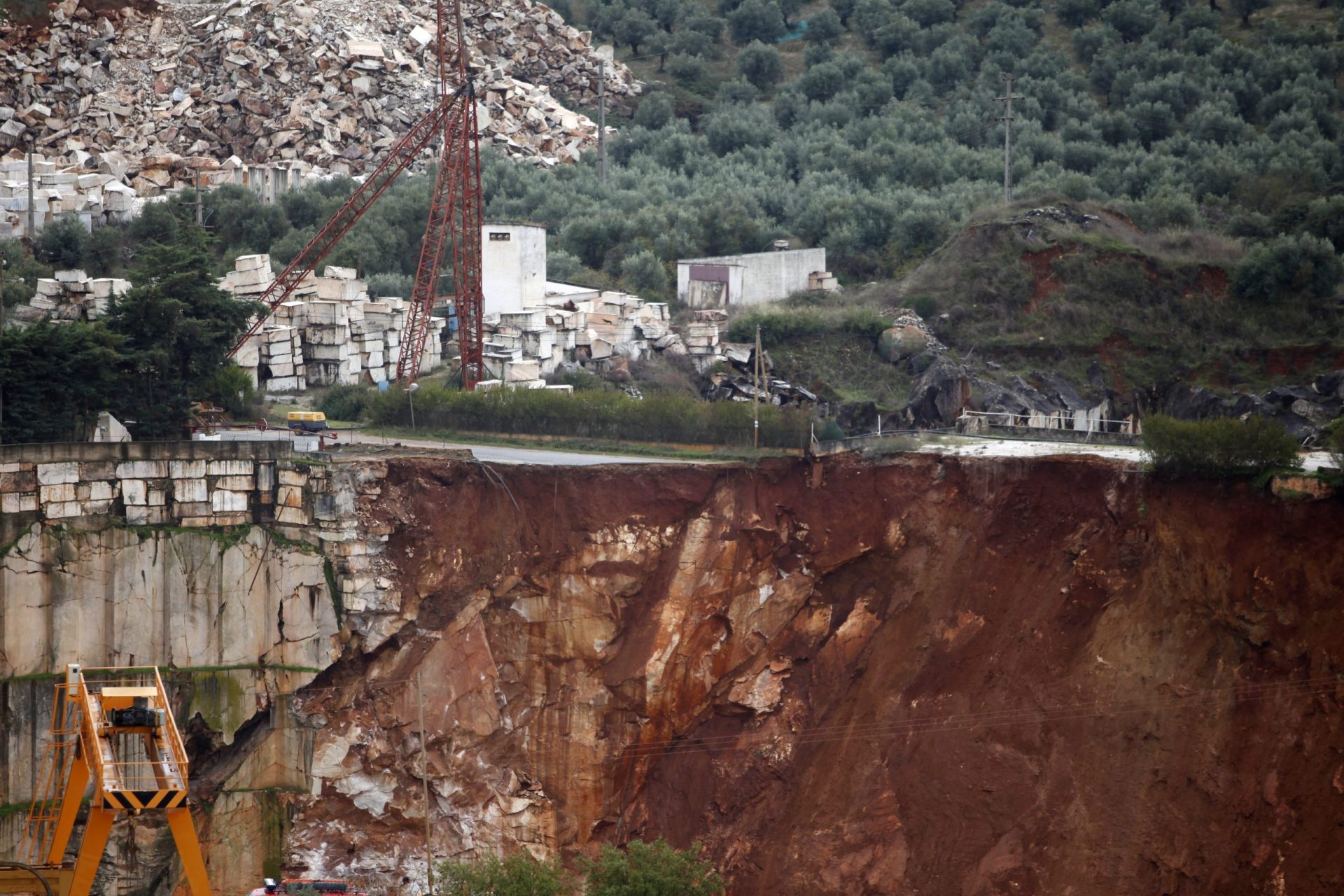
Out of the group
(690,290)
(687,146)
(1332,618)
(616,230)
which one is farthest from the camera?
(687,146)

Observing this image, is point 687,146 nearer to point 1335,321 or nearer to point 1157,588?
point 1335,321

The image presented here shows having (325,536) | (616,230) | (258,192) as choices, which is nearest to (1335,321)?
(616,230)

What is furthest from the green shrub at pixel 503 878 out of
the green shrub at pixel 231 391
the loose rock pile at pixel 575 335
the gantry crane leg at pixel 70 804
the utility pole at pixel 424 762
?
the loose rock pile at pixel 575 335

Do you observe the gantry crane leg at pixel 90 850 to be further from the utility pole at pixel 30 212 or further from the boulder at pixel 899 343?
the utility pole at pixel 30 212

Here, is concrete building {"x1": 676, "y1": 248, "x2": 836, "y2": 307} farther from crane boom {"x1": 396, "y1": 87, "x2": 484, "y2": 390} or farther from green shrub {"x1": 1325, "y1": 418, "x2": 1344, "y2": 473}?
green shrub {"x1": 1325, "y1": 418, "x2": 1344, "y2": 473}

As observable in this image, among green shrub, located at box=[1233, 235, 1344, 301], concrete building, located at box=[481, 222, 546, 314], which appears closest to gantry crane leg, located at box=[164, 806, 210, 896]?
concrete building, located at box=[481, 222, 546, 314]

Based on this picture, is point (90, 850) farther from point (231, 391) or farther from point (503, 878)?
point (231, 391)
